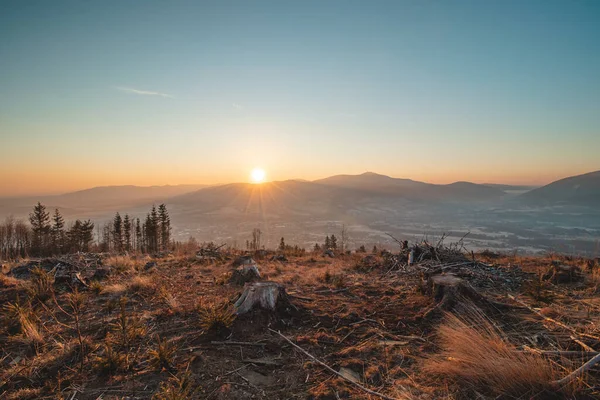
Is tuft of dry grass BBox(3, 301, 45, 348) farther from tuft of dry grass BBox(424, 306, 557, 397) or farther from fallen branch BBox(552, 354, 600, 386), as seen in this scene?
fallen branch BBox(552, 354, 600, 386)

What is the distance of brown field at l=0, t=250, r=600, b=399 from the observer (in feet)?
11.0

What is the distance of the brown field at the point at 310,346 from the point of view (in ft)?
11.0

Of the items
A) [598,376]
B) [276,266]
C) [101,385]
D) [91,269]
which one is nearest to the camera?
[598,376]

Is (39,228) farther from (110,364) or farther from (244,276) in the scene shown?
(110,364)

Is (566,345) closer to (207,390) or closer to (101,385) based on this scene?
(207,390)

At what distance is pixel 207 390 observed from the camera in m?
3.61

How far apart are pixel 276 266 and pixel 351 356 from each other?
871 cm

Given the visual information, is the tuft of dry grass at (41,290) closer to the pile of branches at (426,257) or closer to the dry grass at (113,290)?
the dry grass at (113,290)

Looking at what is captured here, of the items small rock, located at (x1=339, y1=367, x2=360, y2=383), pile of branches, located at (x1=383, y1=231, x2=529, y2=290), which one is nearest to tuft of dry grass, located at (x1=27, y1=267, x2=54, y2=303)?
small rock, located at (x1=339, y1=367, x2=360, y2=383)

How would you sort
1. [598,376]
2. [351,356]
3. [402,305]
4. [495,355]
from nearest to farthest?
[598,376], [495,355], [351,356], [402,305]

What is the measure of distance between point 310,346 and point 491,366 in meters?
2.81

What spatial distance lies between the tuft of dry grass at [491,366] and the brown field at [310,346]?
0.05 feet

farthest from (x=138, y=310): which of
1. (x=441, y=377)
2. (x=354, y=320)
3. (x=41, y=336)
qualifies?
(x=441, y=377)

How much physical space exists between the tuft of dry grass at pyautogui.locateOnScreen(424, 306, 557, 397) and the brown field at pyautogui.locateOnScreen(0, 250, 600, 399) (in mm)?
16
